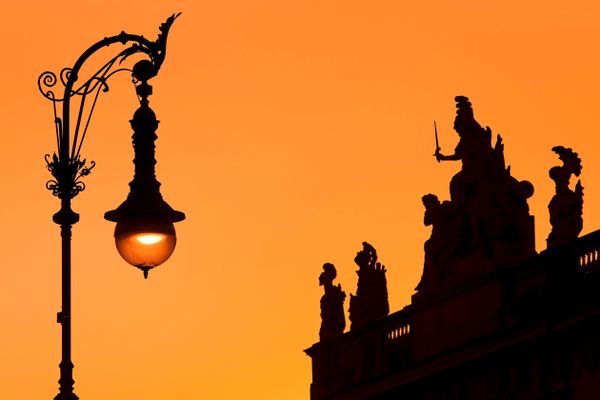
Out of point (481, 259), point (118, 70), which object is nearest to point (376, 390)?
point (481, 259)

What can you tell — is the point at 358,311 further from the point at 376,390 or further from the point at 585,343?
the point at 585,343

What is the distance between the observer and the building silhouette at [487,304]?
4734 centimetres

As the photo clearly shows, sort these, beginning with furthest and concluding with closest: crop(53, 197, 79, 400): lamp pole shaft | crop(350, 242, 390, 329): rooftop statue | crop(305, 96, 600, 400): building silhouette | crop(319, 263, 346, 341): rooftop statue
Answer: crop(319, 263, 346, 341): rooftop statue → crop(350, 242, 390, 329): rooftop statue → crop(305, 96, 600, 400): building silhouette → crop(53, 197, 79, 400): lamp pole shaft

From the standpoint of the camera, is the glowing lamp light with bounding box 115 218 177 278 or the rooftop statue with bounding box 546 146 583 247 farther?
the rooftop statue with bounding box 546 146 583 247

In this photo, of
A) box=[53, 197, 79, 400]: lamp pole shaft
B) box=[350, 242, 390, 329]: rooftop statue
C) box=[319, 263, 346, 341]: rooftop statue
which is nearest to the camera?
box=[53, 197, 79, 400]: lamp pole shaft

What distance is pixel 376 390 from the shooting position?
186ft

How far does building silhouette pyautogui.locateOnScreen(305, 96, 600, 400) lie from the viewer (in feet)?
155

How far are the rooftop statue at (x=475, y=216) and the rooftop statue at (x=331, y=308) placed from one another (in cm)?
664

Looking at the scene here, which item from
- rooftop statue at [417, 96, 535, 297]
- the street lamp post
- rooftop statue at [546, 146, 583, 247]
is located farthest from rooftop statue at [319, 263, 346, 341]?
the street lamp post

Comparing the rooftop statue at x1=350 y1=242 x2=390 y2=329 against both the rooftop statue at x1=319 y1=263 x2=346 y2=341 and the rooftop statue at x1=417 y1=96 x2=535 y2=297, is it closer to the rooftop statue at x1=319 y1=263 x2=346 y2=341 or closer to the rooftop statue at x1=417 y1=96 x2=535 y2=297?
the rooftop statue at x1=319 y1=263 x2=346 y2=341

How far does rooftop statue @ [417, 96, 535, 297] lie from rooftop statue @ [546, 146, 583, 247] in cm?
290

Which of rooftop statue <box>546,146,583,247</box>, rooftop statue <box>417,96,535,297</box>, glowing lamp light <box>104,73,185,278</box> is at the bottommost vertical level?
glowing lamp light <box>104,73,185,278</box>

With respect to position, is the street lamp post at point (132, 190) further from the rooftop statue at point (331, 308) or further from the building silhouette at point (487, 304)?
the rooftop statue at point (331, 308)

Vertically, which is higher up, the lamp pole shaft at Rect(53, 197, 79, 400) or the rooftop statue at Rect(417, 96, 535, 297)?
the rooftop statue at Rect(417, 96, 535, 297)
